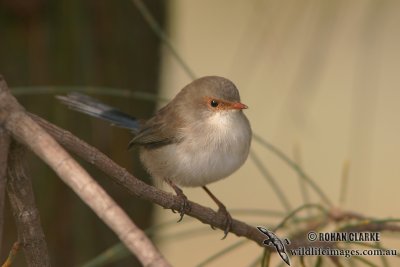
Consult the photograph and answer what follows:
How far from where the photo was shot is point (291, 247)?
141cm

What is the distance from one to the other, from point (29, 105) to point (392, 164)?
4.17 metres

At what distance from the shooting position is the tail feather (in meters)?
2.19

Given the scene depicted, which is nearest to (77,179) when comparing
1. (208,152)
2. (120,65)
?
(208,152)

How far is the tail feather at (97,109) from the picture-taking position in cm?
219

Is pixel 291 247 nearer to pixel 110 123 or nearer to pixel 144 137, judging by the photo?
pixel 144 137

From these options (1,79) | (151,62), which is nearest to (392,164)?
(151,62)

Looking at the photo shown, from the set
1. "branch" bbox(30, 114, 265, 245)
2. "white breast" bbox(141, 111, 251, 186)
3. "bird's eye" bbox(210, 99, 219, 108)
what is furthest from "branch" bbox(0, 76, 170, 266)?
"bird's eye" bbox(210, 99, 219, 108)

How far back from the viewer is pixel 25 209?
0.88m

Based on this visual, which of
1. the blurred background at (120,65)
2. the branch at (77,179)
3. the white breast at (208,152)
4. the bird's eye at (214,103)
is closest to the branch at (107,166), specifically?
the branch at (77,179)

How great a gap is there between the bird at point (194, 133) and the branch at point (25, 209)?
1128 mm

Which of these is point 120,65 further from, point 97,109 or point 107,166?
point 107,166

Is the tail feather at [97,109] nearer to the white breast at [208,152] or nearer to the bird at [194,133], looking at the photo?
the bird at [194,133]

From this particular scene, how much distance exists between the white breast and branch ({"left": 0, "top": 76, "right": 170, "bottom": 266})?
123 centimetres

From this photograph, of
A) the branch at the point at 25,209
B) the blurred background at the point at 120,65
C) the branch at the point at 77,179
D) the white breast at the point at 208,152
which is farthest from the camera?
the white breast at the point at 208,152
